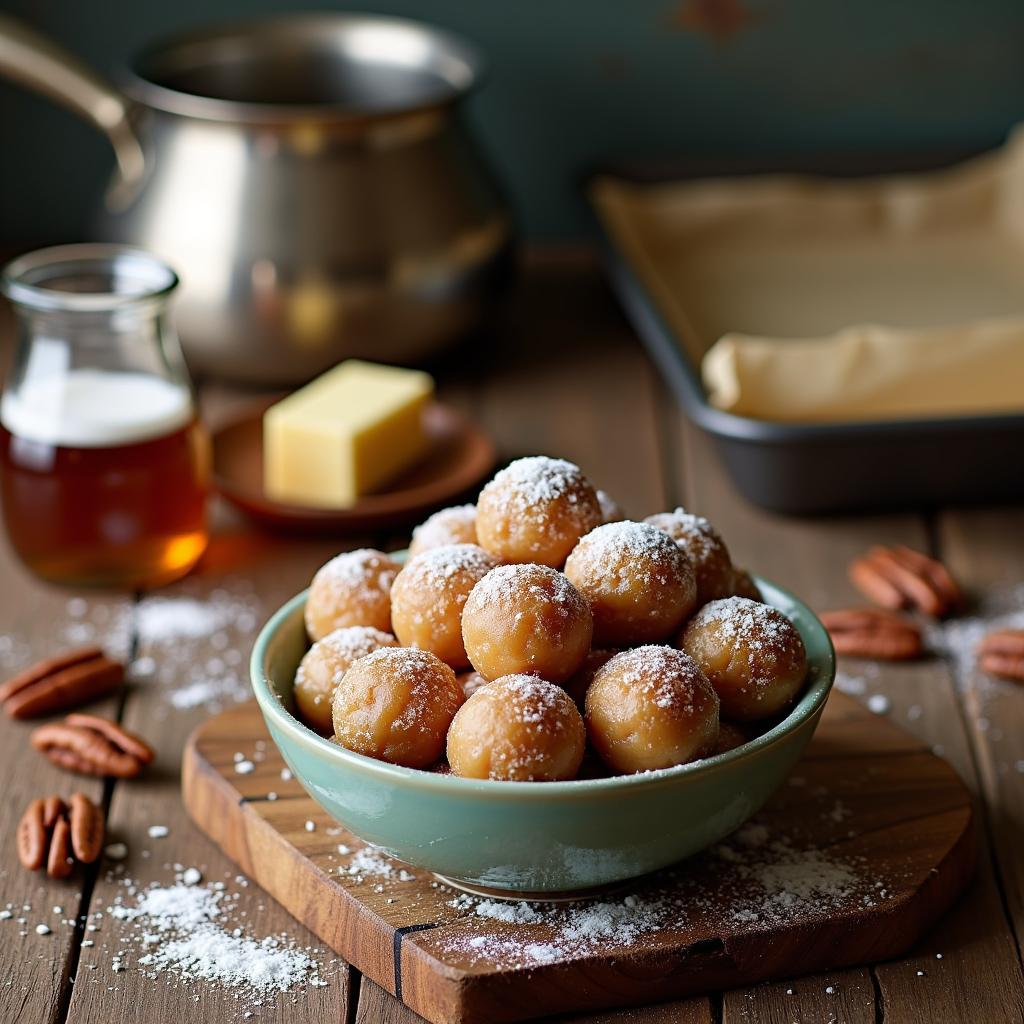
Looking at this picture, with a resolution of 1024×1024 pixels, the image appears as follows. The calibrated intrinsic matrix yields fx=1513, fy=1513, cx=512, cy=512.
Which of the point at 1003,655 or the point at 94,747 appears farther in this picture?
the point at 1003,655

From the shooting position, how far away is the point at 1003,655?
1107 mm

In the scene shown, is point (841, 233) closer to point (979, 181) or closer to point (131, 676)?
point (979, 181)

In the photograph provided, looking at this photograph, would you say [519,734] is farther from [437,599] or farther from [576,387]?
[576,387]

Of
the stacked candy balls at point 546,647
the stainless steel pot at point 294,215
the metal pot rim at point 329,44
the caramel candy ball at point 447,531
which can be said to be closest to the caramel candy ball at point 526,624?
the stacked candy balls at point 546,647

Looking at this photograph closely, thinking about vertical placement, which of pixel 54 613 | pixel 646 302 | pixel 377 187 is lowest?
pixel 54 613

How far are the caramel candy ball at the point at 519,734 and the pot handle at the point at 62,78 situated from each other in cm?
97

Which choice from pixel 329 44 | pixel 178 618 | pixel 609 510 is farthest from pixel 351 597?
pixel 329 44

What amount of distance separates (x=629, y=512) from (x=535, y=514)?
1.33ft

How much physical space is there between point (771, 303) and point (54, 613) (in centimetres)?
82

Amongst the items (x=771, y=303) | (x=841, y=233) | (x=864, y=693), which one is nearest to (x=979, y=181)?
(x=841, y=233)

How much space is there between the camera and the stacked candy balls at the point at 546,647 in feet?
2.40

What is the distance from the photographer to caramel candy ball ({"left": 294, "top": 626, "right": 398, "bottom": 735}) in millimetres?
808

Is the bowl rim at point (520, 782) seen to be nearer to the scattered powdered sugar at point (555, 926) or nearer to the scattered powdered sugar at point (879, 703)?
the scattered powdered sugar at point (555, 926)

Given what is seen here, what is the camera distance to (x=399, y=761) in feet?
2.47
